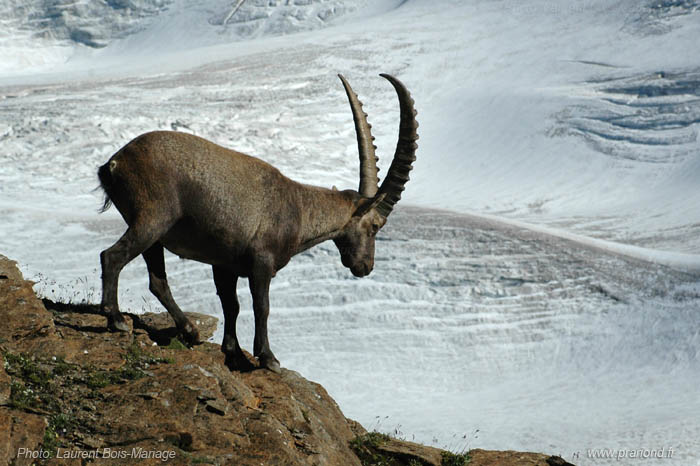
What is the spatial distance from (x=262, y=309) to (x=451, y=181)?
45632 millimetres

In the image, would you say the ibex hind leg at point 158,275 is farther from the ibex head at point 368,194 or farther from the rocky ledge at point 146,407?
the ibex head at point 368,194

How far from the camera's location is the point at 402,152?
11.2 metres

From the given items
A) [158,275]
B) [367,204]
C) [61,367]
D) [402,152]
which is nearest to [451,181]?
[367,204]

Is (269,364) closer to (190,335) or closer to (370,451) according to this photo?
(190,335)

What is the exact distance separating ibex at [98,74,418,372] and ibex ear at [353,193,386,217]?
1 centimetres

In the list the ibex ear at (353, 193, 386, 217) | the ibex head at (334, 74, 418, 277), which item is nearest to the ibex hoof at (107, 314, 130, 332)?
the ibex head at (334, 74, 418, 277)

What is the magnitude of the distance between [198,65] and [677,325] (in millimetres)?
55397

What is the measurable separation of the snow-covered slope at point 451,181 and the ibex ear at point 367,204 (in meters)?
5.52

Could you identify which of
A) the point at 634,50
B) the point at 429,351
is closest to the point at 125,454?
the point at 429,351

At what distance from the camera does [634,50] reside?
70938 mm

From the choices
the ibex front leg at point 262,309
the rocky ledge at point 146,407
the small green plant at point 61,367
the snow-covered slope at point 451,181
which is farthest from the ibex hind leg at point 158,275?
the snow-covered slope at point 451,181

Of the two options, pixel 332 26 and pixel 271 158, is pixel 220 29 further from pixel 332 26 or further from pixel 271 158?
pixel 271 158

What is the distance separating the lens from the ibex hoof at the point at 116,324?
10.0 m

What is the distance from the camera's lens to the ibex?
9.56 metres
